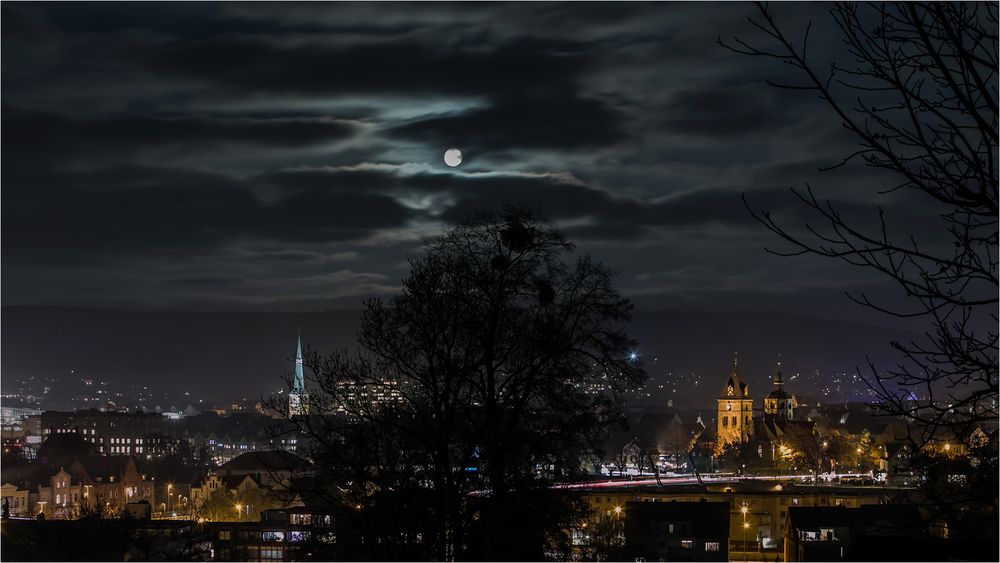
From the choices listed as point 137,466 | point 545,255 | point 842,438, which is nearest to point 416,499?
point 545,255

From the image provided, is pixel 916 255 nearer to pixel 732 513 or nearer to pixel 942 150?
pixel 942 150

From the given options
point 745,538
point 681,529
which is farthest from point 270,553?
point 745,538

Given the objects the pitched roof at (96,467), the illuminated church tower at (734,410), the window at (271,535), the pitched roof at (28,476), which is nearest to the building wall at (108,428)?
the pitched roof at (96,467)

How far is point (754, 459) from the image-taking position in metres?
122

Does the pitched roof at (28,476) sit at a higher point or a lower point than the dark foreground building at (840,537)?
higher

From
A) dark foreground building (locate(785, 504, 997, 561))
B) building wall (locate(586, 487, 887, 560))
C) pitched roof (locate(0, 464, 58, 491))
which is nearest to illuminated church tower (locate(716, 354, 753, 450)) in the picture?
building wall (locate(586, 487, 887, 560))

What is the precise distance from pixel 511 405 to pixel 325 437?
266 centimetres

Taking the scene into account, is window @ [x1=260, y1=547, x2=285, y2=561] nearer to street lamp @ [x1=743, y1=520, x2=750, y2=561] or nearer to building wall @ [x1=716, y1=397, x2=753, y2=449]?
street lamp @ [x1=743, y1=520, x2=750, y2=561]

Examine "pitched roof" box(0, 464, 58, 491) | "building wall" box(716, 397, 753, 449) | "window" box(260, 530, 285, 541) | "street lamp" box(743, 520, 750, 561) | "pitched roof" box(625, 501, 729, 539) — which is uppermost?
"building wall" box(716, 397, 753, 449)

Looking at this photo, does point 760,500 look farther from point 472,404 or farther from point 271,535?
point 472,404

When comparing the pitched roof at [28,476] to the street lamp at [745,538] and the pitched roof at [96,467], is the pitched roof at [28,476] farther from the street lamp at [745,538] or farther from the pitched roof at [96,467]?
the street lamp at [745,538]

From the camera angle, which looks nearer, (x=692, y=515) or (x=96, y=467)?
(x=692, y=515)

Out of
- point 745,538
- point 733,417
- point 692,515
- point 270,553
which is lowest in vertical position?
point 745,538

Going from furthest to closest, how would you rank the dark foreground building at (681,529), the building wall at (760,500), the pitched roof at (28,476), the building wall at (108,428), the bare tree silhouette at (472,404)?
the building wall at (108,428), the pitched roof at (28,476), the building wall at (760,500), the dark foreground building at (681,529), the bare tree silhouette at (472,404)
